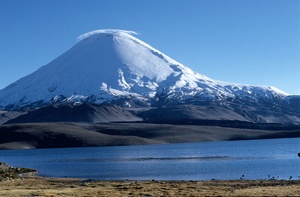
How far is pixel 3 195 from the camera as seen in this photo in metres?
45.5

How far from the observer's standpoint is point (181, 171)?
86.1 m

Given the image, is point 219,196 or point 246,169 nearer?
point 219,196

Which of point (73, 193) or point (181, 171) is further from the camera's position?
point (181, 171)

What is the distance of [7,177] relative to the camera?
74500 millimetres

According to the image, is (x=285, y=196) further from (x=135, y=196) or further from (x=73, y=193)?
(x=73, y=193)

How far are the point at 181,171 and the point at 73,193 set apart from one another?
4037 cm

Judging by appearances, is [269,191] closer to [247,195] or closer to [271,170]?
[247,195]

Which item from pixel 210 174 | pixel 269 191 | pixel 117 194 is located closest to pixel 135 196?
pixel 117 194

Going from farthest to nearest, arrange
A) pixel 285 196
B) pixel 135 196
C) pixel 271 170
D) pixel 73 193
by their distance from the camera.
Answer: pixel 271 170 → pixel 73 193 → pixel 135 196 → pixel 285 196

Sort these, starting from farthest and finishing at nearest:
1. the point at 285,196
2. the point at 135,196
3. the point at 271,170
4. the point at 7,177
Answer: the point at 271,170, the point at 7,177, the point at 135,196, the point at 285,196

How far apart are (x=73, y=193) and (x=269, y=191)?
17.2 meters

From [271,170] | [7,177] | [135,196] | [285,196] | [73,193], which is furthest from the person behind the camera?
[271,170]

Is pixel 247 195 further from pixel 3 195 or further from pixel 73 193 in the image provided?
pixel 3 195

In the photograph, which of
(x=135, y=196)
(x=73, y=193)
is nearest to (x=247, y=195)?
(x=135, y=196)
